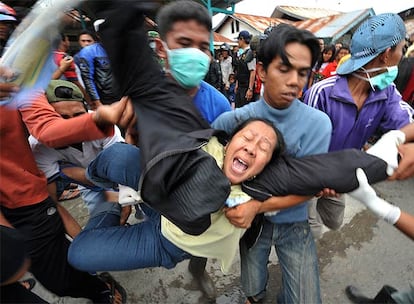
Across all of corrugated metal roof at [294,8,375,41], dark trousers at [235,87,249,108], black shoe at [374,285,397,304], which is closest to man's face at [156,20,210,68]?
black shoe at [374,285,397,304]

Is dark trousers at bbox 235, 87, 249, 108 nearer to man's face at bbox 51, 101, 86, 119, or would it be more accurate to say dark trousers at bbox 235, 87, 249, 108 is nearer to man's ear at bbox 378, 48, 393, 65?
man's ear at bbox 378, 48, 393, 65

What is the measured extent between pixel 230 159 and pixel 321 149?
48 cm

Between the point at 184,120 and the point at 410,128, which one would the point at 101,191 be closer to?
the point at 184,120

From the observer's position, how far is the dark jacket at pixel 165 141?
829mm

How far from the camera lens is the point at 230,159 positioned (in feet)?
4.00

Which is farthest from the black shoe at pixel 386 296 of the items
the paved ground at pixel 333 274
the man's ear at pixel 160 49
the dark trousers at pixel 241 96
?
the dark trousers at pixel 241 96

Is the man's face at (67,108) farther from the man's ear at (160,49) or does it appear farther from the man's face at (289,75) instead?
the man's face at (289,75)

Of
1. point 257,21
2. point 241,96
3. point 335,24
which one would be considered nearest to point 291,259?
point 241,96

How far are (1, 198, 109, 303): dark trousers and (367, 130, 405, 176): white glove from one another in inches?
64.9

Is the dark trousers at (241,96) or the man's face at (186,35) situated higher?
the man's face at (186,35)

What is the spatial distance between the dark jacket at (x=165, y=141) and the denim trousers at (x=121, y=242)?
0.36m

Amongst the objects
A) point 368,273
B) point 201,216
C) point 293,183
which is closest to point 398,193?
point 368,273

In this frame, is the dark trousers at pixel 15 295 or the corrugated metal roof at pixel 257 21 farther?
the corrugated metal roof at pixel 257 21

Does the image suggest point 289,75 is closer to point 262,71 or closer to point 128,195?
point 262,71
